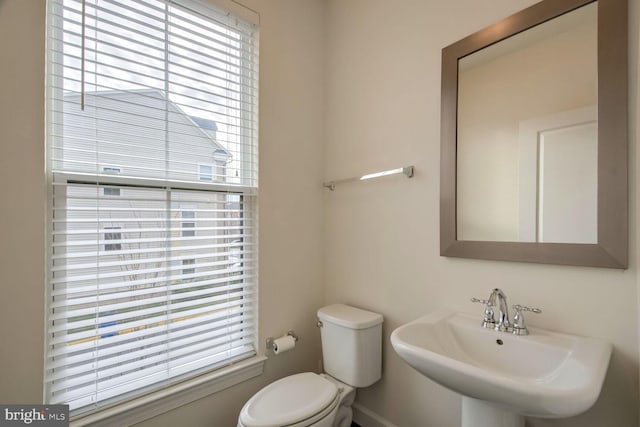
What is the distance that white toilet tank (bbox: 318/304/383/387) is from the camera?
1.46 metres

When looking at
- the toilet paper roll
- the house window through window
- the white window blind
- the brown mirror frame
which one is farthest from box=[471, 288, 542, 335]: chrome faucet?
the house window through window

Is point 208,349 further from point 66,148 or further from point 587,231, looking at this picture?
point 587,231

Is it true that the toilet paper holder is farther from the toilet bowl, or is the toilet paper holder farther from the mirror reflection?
the mirror reflection

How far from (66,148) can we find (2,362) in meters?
0.76

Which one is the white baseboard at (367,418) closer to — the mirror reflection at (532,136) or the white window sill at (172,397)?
the white window sill at (172,397)

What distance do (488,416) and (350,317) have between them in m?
0.70

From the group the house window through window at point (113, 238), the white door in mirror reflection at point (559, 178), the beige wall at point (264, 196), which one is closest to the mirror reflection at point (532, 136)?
the white door in mirror reflection at point (559, 178)

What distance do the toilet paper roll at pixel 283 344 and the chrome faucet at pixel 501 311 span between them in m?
1.02

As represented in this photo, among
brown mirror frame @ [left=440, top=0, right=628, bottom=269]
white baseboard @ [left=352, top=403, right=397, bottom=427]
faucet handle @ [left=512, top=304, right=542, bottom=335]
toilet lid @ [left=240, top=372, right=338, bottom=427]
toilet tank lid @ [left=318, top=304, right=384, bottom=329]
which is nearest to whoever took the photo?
brown mirror frame @ [left=440, top=0, right=628, bottom=269]

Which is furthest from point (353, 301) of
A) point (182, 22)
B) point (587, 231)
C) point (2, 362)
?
point (182, 22)

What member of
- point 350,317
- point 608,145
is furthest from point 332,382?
point 608,145

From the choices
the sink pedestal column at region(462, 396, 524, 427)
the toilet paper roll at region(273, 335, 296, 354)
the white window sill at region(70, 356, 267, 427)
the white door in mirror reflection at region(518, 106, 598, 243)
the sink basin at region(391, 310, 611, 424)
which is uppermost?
the white door in mirror reflection at region(518, 106, 598, 243)

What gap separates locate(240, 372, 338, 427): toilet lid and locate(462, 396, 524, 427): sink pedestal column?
556 mm

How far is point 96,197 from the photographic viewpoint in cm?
116
